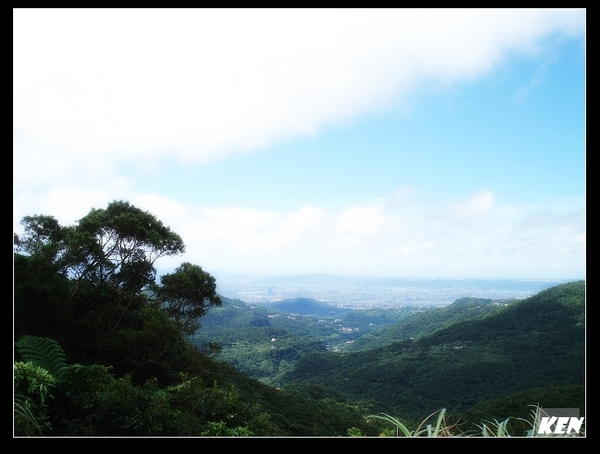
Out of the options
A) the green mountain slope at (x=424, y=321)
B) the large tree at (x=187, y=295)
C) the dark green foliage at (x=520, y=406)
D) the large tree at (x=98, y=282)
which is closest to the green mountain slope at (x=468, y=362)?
the green mountain slope at (x=424, y=321)

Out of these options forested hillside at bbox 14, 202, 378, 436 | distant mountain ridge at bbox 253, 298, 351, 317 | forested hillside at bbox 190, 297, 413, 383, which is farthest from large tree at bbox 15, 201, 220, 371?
distant mountain ridge at bbox 253, 298, 351, 317

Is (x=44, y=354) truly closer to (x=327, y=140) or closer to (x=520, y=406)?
(x=327, y=140)

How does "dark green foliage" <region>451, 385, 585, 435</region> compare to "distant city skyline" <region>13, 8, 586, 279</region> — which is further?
"distant city skyline" <region>13, 8, 586, 279</region>

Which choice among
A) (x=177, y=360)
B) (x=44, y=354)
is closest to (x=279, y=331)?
(x=177, y=360)

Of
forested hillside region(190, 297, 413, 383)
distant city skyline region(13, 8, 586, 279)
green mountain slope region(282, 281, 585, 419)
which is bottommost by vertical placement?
green mountain slope region(282, 281, 585, 419)

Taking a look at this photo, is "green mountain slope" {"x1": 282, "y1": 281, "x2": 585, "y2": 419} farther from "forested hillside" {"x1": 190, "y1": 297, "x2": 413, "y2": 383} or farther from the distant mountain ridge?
the distant mountain ridge

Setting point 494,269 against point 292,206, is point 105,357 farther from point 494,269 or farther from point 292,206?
point 494,269

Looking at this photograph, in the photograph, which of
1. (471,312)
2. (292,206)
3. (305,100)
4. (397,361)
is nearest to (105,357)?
(292,206)
